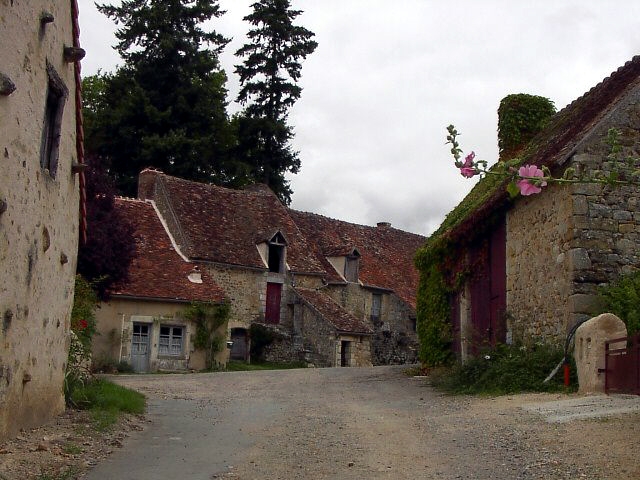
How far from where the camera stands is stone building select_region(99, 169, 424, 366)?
31.1 metres

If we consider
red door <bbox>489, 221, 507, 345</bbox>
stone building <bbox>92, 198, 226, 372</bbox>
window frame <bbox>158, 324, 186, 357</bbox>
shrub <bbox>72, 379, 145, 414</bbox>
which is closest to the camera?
shrub <bbox>72, 379, 145, 414</bbox>

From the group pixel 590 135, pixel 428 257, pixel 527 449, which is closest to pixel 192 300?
pixel 428 257

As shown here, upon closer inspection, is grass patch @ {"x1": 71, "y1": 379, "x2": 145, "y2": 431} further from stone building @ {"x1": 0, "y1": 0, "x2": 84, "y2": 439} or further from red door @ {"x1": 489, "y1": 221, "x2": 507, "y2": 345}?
red door @ {"x1": 489, "y1": 221, "x2": 507, "y2": 345}

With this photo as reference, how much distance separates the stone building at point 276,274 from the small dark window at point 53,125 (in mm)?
17955

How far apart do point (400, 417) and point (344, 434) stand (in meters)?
1.95

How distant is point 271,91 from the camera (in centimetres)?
4434

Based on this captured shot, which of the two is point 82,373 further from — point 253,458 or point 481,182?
point 481,182

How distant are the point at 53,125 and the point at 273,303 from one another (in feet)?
77.4

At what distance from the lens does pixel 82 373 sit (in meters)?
12.4

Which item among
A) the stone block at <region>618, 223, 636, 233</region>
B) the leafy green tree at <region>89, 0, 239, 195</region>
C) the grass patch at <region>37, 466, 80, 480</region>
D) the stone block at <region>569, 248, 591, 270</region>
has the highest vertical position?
the leafy green tree at <region>89, 0, 239, 195</region>

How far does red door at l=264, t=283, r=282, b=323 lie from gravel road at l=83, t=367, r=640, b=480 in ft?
59.3

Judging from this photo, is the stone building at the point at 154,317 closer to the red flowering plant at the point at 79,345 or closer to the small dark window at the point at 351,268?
the small dark window at the point at 351,268

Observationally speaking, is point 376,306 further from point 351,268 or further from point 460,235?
point 460,235

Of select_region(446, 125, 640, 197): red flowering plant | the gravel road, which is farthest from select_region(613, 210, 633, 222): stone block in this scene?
select_region(446, 125, 640, 197): red flowering plant
